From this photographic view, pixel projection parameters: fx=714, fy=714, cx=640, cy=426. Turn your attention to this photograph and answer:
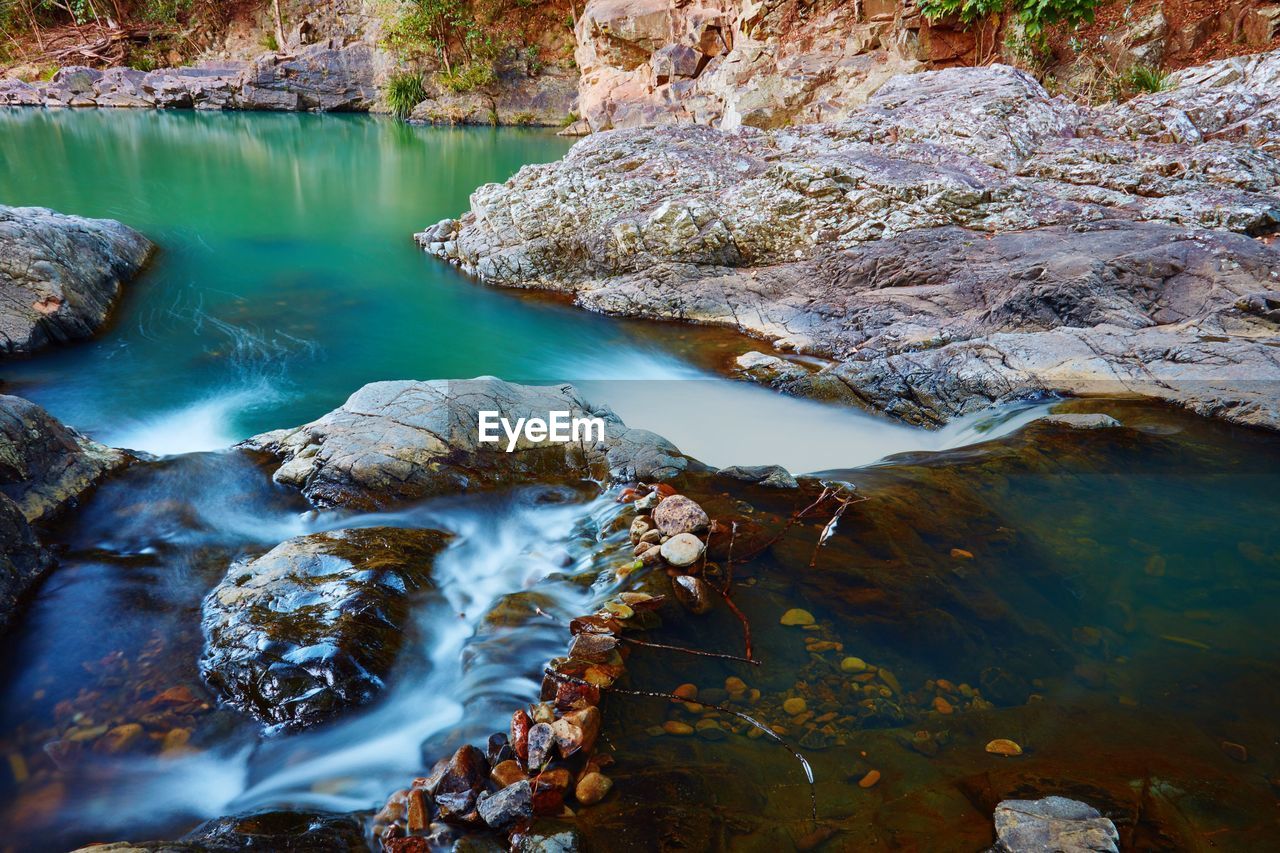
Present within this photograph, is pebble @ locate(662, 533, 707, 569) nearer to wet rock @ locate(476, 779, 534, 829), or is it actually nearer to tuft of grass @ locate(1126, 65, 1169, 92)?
wet rock @ locate(476, 779, 534, 829)

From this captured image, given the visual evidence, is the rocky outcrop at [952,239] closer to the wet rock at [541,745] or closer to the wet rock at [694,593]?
the wet rock at [694,593]

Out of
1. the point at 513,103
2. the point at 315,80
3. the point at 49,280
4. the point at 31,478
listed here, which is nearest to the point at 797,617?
the point at 31,478

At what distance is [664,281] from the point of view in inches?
410

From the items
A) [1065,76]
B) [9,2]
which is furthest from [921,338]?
[9,2]

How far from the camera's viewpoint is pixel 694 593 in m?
3.92

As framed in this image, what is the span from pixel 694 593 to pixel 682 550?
0.34 m

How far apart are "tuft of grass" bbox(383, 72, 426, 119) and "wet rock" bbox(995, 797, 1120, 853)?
3810 centimetres

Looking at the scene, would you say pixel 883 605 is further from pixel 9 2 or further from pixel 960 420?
pixel 9 2

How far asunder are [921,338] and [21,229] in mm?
10984

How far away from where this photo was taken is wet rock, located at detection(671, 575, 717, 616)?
3.84 metres

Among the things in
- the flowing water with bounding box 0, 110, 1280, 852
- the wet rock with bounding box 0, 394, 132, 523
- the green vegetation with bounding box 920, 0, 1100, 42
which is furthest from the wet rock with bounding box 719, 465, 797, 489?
the green vegetation with bounding box 920, 0, 1100, 42

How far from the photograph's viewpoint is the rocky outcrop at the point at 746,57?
59.0 feet

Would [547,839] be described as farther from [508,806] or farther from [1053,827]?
[1053,827]

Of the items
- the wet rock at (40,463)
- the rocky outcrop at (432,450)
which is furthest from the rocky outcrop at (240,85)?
the wet rock at (40,463)
